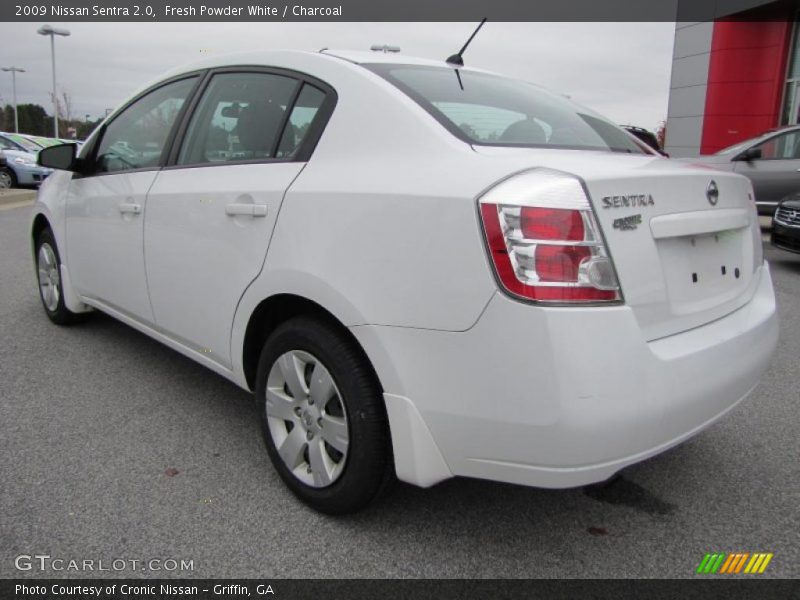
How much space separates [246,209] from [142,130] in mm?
1410

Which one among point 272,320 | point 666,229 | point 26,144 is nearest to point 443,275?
point 666,229

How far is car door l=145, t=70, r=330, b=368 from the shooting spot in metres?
2.36

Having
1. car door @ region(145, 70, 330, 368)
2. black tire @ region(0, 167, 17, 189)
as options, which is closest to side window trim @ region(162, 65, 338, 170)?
car door @ region(145, 70, 330, 368)

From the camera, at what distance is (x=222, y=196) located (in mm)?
2521

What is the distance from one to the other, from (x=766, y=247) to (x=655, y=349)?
9.66 m

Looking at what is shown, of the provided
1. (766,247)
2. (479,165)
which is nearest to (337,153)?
(479,165)

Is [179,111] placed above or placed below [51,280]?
above

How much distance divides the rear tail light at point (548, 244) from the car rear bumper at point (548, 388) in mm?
54

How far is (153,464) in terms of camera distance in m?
2.66

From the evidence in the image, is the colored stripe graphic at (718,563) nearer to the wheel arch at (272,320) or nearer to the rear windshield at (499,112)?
the wheel arch at (272,320)

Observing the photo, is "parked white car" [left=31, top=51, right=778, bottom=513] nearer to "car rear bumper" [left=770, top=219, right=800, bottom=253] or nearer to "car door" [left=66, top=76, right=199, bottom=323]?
"car door" [left=66, top=76, right=199, bottom=323]

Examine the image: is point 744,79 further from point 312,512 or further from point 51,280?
point 312,512

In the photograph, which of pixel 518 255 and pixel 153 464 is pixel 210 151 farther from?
pixel 518 255
